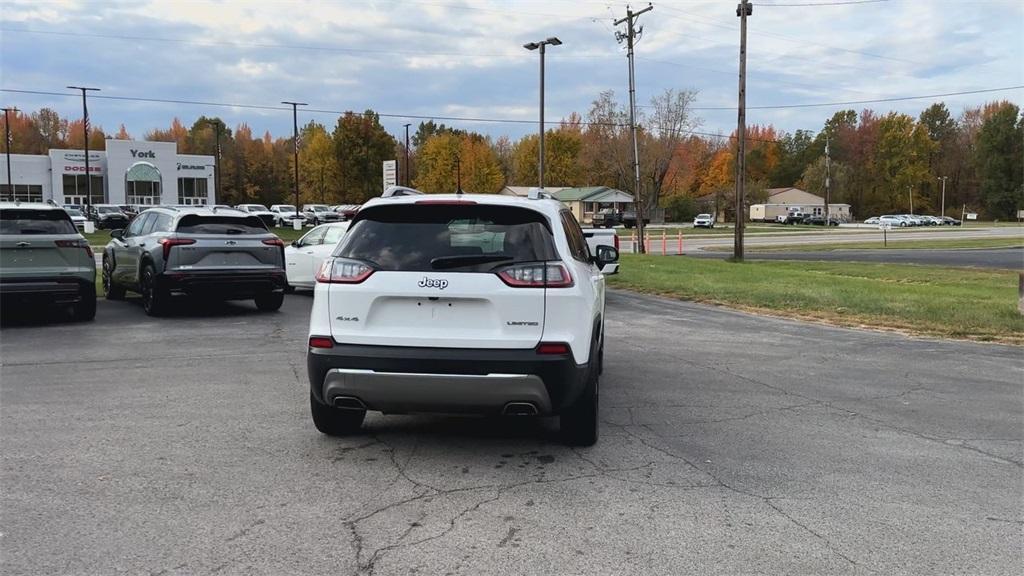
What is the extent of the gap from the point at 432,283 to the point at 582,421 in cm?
143

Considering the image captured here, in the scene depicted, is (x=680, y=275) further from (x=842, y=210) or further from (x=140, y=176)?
(x=842, y=210)

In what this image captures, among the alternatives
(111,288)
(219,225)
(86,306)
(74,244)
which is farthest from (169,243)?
(111,288)

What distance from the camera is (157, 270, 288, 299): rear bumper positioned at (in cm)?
1173

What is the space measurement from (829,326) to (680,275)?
26.8 ft

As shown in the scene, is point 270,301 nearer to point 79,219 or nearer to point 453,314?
point 453,314

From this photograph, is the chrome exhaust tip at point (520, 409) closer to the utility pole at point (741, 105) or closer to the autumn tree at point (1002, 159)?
the utility pole at point (741, 105)

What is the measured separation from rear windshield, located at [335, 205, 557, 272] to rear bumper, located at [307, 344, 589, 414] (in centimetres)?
54

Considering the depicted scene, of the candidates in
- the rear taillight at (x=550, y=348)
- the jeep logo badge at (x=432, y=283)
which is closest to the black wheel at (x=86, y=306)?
the jeep logo badge at (x=432, y=283)

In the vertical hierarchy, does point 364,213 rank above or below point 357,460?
above

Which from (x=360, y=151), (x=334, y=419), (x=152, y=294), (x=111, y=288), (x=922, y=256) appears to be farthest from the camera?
(x=360, y=151)

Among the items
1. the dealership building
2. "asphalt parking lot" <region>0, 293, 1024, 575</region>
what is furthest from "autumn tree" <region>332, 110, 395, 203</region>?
"asphalt parking lot" <region>0, 293, 1024, 575</region>

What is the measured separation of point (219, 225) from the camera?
481 inches

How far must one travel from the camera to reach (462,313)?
16.0 feet

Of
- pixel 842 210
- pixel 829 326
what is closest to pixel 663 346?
pixel 829 326
